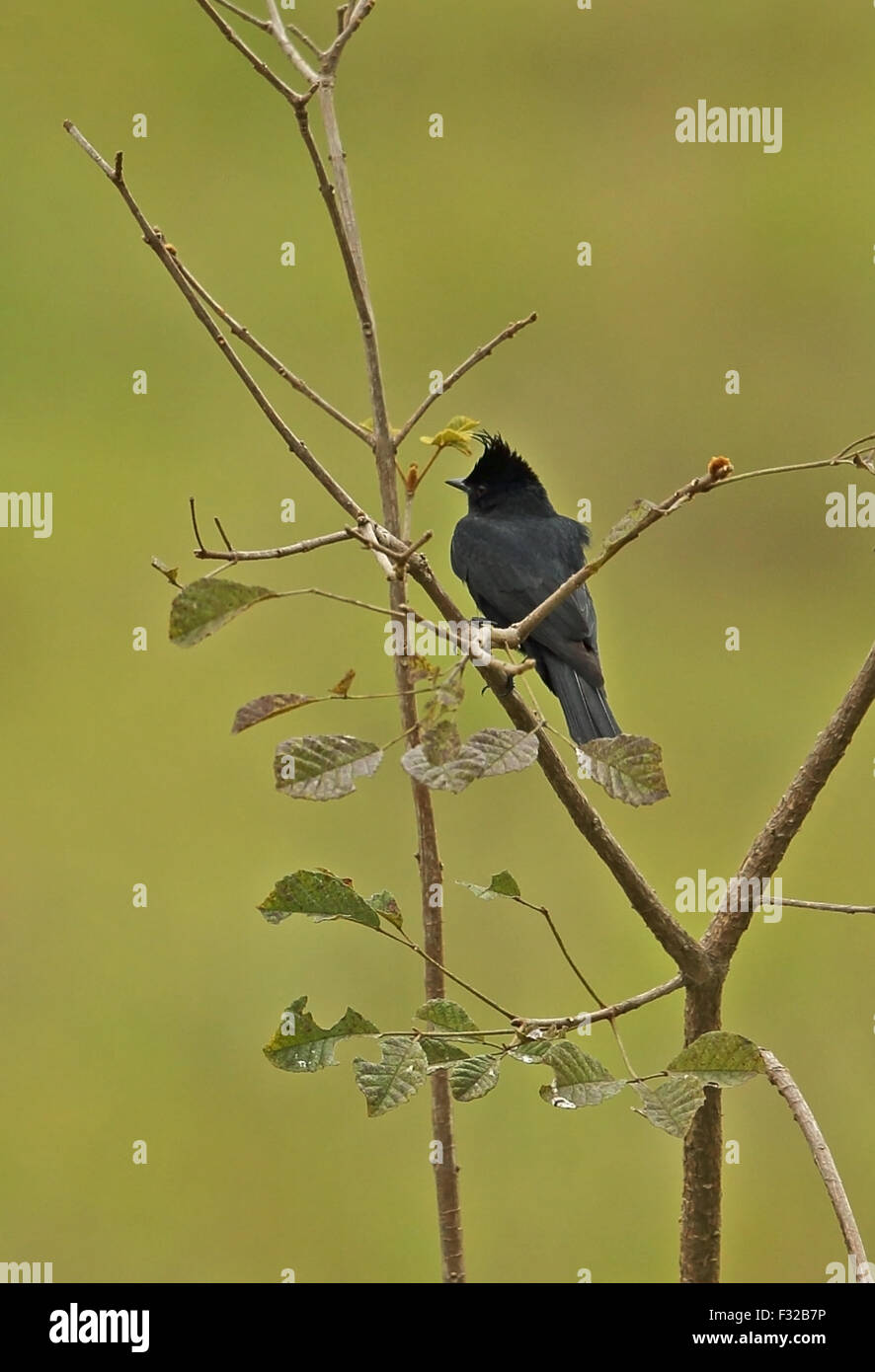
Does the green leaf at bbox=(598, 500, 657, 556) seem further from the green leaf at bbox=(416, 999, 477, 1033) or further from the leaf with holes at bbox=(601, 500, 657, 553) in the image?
the green leaf at bbox=(416, 999, 477, 1033)

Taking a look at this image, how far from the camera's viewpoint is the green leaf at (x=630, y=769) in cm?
62

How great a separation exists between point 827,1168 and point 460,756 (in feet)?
0.91

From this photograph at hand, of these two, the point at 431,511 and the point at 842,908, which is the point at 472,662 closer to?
the point at 842,908

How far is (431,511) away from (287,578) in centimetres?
36

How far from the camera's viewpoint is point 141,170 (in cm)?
405

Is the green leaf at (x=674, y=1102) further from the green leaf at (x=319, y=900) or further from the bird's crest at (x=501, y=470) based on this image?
the bird's crest at (x=501, y=470)

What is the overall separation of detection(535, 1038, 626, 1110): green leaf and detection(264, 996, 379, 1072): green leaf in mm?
91

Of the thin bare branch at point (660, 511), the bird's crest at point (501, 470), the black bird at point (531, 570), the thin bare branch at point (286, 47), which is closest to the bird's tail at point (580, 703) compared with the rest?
the black bird at point (531, 570)

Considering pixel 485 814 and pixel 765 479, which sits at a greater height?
pixel 765 479

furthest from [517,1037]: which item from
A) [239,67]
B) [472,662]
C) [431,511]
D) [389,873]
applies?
[239,67]

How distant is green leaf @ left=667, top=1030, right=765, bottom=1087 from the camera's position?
0.65 metres

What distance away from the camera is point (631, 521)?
60 centimetres

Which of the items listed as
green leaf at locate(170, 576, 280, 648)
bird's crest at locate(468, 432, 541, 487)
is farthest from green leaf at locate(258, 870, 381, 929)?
bird's crest at locate(468, 432, 541, 487)

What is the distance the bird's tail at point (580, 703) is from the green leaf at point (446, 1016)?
1.02 meters
